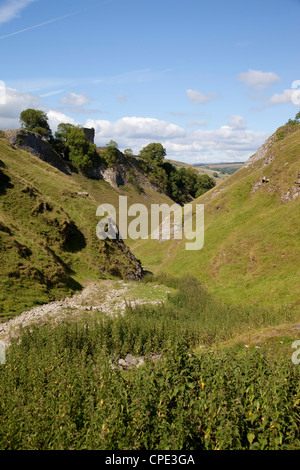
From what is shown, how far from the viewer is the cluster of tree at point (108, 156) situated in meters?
89.3

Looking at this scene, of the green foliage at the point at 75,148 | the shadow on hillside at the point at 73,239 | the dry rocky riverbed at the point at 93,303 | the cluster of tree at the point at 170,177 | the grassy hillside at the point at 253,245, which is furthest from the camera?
the cluster of tree at the point at 170,177

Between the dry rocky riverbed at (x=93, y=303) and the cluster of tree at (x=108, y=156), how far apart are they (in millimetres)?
65885

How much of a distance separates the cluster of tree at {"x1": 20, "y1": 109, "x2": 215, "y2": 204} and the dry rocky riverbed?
6589 cm

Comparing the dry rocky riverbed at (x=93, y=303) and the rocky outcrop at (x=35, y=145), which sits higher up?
the rocky outcrop at (x=35, y=145)

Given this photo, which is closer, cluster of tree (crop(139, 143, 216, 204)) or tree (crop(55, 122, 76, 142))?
tree (crop(55, 122, 76, 142))

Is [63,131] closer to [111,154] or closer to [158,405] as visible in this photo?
[111,154]

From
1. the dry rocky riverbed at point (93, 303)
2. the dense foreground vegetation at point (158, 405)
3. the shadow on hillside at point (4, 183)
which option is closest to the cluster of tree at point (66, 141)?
the shadow on hillside at point (4, 183)

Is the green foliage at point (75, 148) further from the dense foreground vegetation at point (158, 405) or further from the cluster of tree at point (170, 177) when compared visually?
the dense foreground vegetation at point (158, 405)

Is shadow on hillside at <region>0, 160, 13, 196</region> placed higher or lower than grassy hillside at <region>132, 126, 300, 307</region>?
higher

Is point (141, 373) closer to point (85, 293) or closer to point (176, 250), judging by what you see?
point (85, 293)

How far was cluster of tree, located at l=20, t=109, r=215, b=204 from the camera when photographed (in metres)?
89.3

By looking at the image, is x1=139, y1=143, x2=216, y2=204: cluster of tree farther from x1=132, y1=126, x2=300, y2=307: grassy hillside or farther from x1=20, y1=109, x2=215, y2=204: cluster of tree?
x1=132, y1=126, x2=300, y2=307: grassy hillside

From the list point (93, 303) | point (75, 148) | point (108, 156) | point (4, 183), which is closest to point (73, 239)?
point (4, 183)

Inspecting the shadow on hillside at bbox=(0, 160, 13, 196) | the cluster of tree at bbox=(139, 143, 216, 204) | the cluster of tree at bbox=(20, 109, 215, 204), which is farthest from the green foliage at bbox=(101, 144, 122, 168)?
the shadow on hillside at bbox=(0, 160, 13, 196)
